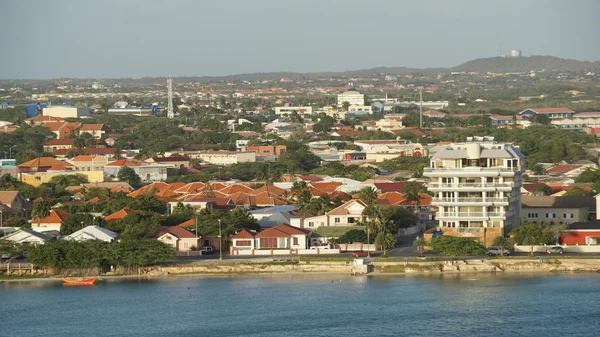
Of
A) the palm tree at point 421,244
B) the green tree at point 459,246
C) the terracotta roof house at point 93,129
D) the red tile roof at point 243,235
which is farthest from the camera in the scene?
the terracotta roof house at point 93,129

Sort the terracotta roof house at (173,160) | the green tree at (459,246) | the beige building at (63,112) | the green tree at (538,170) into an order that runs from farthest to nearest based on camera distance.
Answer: the beige building at (63,112) < the terracotta roof house at (173,160) < the green tree at (538,170) < the green tree at (459,246)

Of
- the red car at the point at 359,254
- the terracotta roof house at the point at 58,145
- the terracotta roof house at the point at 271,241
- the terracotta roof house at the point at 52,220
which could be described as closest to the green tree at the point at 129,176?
the terracotta roof house at the point at 52,220

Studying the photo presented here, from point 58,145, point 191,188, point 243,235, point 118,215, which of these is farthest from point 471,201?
point 58,145

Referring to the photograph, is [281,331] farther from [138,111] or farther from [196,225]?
[138,111]

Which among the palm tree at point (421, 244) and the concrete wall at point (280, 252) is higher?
the palm tree at point (421, 244)

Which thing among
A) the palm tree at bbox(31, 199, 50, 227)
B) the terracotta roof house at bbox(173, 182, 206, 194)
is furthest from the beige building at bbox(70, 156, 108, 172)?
the palm tree at bbox(31, 199, 50, 227)

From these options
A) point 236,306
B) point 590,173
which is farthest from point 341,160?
point 236,306

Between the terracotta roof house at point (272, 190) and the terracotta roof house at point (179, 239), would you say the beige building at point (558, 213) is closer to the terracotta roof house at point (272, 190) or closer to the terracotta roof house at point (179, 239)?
the terracotta roof house at point (179, 239)
